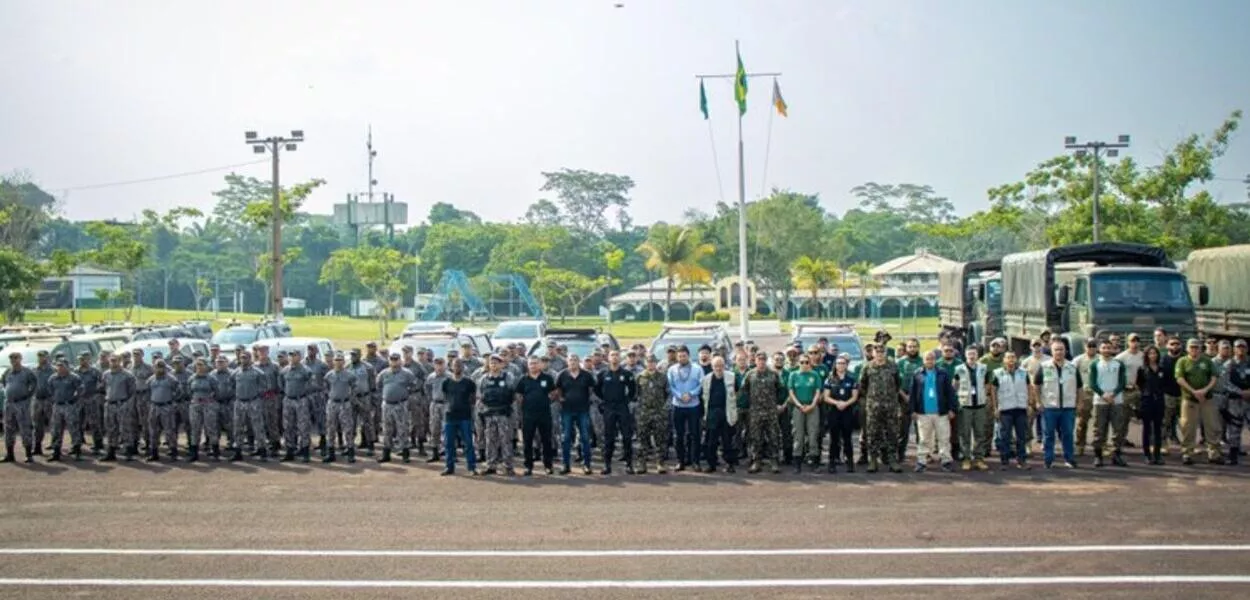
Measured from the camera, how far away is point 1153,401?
15656 mm

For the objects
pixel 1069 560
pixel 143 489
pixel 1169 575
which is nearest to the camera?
pixel 1169 575

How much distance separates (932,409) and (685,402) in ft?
11.0

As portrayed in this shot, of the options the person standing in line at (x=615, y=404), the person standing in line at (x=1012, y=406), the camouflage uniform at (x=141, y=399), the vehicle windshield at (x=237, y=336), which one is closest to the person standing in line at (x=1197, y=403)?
the person standing in line at (x=1012, y=406)

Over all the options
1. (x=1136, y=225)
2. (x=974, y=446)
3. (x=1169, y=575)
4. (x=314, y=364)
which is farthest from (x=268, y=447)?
(x=1136, y=225)

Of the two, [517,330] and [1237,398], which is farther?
[517,330]

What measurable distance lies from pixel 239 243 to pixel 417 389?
10847 cm

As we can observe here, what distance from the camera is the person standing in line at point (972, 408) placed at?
15.5 m

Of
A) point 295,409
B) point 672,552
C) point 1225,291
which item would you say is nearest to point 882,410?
point 672,552

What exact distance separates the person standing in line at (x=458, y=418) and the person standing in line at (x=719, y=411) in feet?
10.8

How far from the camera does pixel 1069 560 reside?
10.2 meters

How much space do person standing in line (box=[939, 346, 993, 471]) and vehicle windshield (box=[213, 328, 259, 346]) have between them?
68.2ft

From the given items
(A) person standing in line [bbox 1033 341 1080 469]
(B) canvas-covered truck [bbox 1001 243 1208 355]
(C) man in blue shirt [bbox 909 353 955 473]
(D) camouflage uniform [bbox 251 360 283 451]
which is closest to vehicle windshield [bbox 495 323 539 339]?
(B) canvas-covered truck [bbox 1001 243 1208 355]

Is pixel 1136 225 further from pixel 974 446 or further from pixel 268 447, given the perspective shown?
pixel 268 447

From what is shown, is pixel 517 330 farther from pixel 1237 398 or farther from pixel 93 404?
pixel 1237 398
